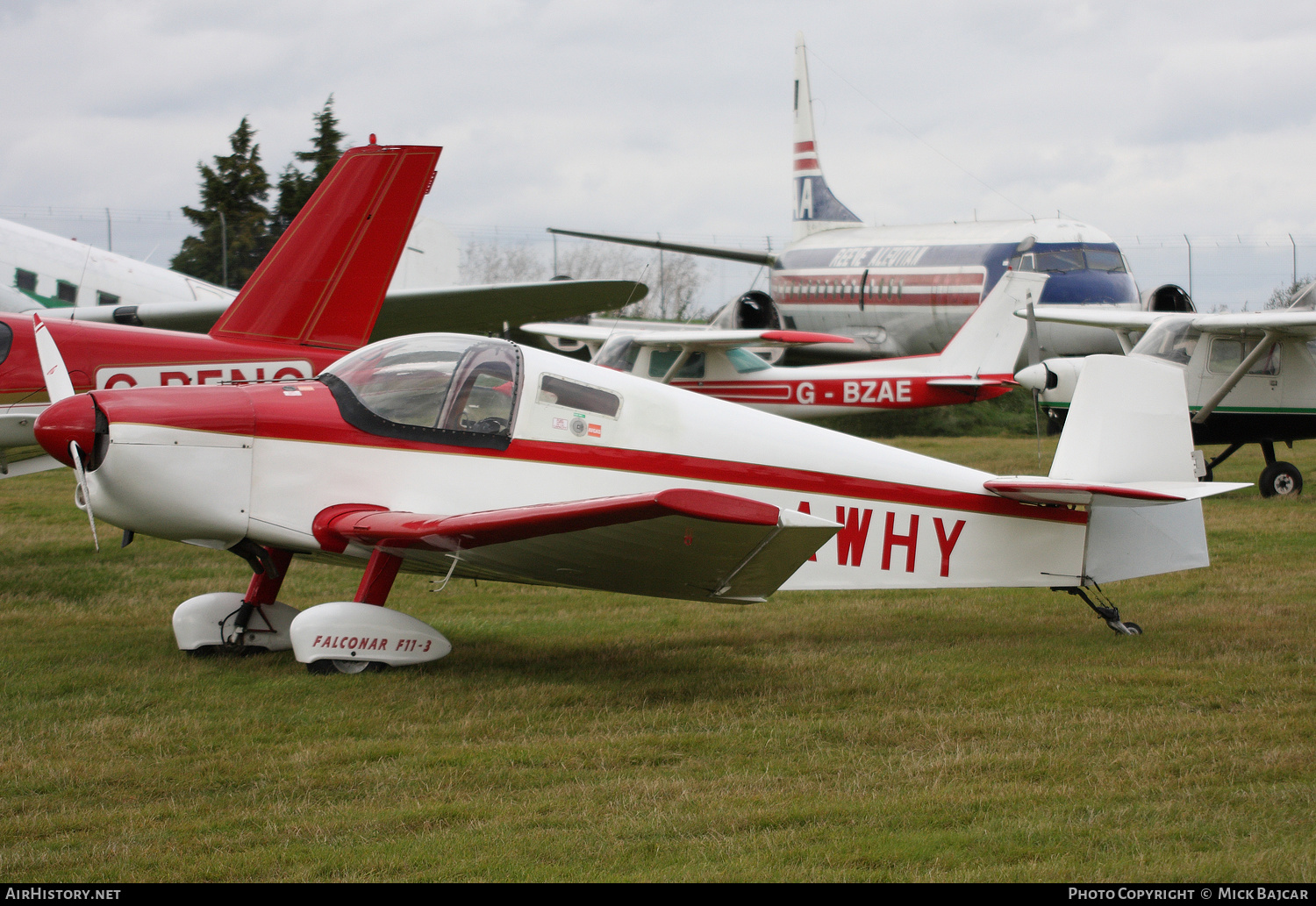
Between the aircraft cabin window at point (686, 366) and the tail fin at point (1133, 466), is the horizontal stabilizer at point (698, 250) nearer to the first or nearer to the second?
the aircraft cabin window at point (686, 366)

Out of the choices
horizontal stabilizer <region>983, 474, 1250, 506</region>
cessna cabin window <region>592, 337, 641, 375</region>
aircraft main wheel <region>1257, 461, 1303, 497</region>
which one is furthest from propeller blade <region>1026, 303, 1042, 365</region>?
horizontal stabilizer <region>983, 474, 1250, 506</region>

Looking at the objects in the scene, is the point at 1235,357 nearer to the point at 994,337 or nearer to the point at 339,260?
the point at 994,337

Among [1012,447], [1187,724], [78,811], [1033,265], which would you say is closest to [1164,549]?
[1187,724]

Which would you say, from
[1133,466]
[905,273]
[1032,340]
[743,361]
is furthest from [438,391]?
[905,273]

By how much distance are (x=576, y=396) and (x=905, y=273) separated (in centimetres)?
2141

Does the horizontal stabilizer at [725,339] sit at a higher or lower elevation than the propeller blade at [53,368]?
lower

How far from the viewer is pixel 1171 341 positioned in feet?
49.4

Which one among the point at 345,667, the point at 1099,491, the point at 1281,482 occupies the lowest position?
the point at 1281,482

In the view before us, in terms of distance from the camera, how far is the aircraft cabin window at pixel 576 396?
638 centimetres

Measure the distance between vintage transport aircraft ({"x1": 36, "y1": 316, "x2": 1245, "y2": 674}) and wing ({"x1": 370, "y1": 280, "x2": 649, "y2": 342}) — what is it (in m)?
5.22

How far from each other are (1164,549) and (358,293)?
636cm

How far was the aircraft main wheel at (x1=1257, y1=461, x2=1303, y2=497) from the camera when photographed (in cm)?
1453

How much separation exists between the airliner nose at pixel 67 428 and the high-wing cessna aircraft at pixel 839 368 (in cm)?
1279

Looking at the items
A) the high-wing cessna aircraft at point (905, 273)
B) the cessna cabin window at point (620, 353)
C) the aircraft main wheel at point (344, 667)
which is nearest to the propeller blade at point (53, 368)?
the aircraft main wheel at point (344, 667)
